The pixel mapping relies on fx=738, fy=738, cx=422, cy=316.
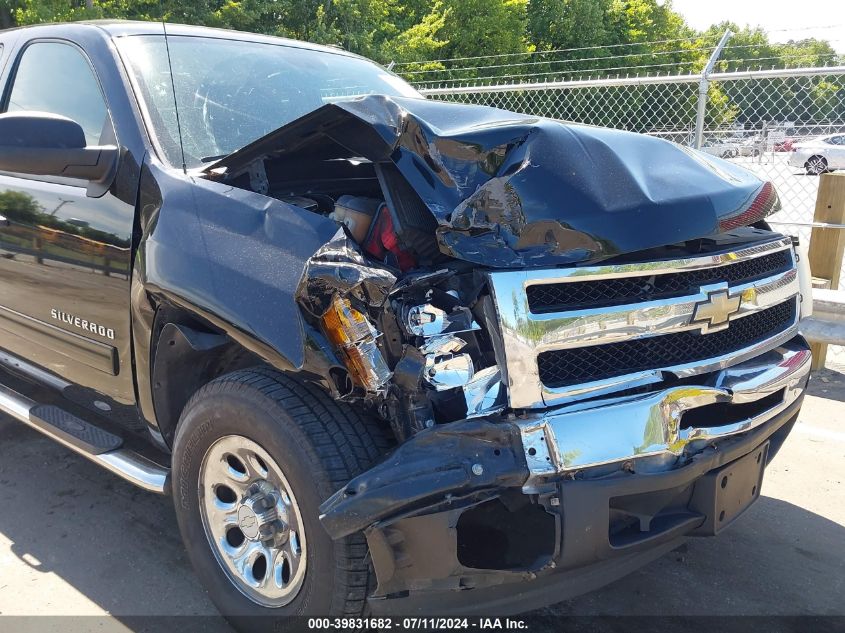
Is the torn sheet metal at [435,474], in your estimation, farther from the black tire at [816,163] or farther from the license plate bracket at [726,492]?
the black tire at [816,163]

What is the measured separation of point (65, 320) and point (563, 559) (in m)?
2.25

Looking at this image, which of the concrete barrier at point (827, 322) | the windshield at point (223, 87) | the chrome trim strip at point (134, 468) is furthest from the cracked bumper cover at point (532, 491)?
the concrete barrier at point (827, 322)

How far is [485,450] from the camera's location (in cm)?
182

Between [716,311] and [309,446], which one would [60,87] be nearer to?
[309,446]

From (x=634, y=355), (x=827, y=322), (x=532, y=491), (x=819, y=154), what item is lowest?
(x=827, y=322)

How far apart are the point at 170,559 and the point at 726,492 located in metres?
2.12

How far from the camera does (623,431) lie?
1.89 meters

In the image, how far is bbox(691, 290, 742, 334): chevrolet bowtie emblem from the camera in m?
2.14

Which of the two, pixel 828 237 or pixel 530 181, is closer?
pixel 530 181

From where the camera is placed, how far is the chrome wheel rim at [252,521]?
2209 millimetres

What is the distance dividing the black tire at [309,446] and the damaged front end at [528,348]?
94 millimetres

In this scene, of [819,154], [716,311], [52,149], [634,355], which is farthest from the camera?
[819,154]

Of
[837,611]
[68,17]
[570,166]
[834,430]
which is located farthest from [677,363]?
[68,17]

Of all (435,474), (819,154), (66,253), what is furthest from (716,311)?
(819,154)
